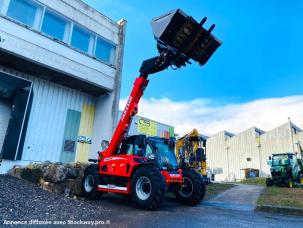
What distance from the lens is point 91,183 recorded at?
8.82m

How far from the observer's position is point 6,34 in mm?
10211

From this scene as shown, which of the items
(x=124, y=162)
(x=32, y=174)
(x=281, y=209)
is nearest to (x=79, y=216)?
(x=124, y=162)

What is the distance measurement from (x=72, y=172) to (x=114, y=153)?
1652mm

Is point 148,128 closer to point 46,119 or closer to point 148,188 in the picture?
point 46,119

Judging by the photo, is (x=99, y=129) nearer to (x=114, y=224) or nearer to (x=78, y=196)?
(x=78, y=196)

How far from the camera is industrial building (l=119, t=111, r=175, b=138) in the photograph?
16656 millimetres

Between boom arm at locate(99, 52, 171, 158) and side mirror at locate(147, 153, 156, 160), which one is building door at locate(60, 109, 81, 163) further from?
side mirror at locate(147, 153, 156, 160)

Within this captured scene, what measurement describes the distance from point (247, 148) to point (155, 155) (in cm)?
3003

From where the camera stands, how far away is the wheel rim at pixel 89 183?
873 centimetres

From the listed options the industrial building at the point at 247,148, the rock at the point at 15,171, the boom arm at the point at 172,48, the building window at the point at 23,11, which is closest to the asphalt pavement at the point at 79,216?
the boom arm at the point at 172,48

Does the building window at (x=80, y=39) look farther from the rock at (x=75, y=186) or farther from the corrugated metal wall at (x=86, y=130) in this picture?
the rock at (x=75, y=186)

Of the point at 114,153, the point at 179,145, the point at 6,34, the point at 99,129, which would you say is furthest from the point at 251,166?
the point at 6,34

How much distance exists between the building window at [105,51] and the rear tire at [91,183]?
6867 millimetres

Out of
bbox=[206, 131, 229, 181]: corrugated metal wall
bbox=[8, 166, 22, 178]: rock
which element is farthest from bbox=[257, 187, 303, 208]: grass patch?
bbox=[206, 131, 229, 181]: corrugated metal wall
